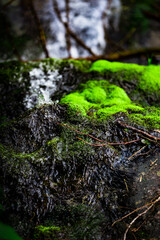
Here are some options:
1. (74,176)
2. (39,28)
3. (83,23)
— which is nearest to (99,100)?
(74,176)

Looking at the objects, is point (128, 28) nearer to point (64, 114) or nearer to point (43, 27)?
point (43, 27)

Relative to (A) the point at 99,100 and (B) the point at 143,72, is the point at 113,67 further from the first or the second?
(A) the point at 99,100

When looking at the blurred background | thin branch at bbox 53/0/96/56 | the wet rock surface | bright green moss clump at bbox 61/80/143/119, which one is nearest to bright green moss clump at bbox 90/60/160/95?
bright green moss clump at bbox 61/80/143/119

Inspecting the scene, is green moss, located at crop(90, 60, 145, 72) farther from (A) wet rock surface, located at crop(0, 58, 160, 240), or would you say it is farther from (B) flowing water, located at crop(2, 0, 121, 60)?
(B) flowing water, located at crop(2, 0, 121, 60)

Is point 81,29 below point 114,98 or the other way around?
the other way around

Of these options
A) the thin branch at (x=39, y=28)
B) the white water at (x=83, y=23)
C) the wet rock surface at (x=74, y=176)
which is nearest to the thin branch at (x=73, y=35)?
the white water at (x=83, y=23)

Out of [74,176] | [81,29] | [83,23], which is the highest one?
[83,23]

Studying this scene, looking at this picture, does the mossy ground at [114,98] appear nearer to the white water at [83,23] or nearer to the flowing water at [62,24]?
the white water at [83,23]
